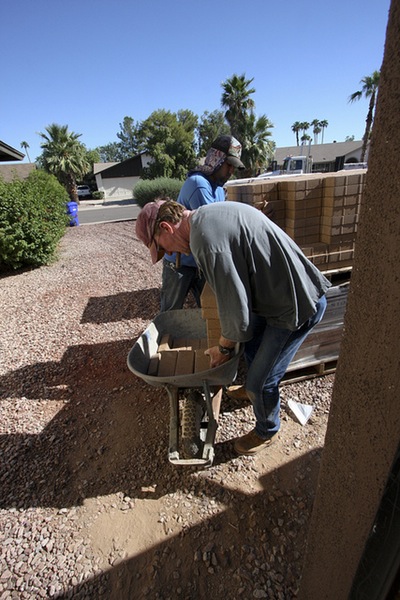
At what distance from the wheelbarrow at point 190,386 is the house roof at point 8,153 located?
35.9ft

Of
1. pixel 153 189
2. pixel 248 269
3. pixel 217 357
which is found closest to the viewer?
pixel 248 269

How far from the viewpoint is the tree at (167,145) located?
28609 mm

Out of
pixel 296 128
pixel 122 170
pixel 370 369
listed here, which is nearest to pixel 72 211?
pixel 370 369

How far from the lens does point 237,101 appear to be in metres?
24.8

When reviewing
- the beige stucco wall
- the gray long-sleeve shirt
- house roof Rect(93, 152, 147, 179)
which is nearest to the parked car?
house roof Rect(93, 152, 147, 179)

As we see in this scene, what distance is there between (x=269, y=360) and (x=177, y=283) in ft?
4.62

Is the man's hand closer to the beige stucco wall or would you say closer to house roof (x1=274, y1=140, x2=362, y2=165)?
the beige stucco wall

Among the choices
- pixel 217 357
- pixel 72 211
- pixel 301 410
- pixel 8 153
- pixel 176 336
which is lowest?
pixel 301 410

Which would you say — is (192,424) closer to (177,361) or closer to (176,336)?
(177,361)

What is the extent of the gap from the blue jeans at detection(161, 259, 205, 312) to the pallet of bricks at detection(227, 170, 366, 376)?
909 millimetres

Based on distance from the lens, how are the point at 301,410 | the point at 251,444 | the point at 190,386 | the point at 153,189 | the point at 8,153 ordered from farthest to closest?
the point at 153,189 → the point at 8,153 → the point at 301,410 → the point at 251,444 → the point at 190,386

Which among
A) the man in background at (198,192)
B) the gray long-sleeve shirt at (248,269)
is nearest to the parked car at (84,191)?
the man in background at (198,192)

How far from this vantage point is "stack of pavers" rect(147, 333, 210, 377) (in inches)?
99.9

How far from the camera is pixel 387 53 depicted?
2.27 ft
